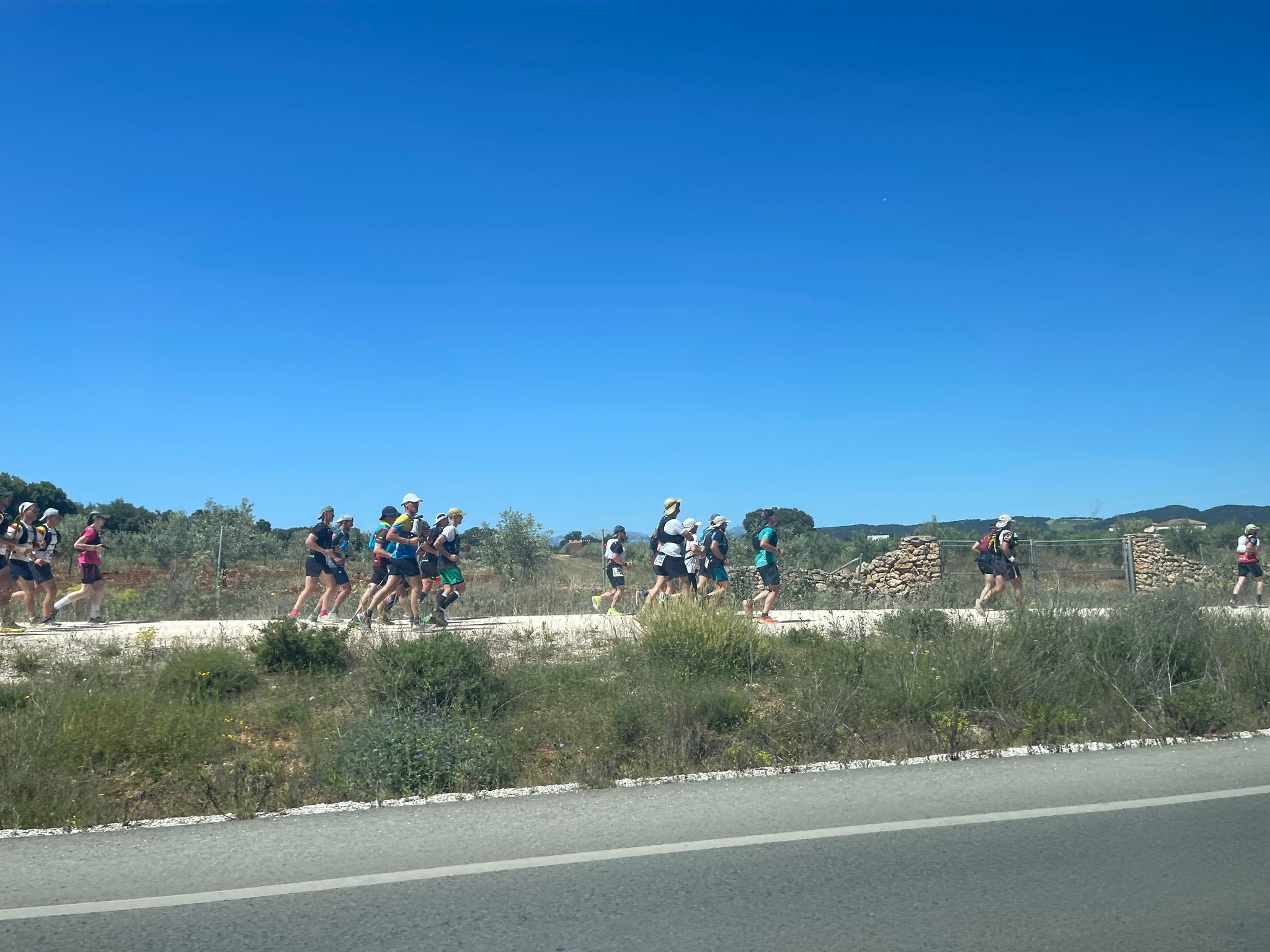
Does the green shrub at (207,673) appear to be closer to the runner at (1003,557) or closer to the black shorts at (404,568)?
the black shorts at (404,568)

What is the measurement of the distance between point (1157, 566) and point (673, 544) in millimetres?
16990

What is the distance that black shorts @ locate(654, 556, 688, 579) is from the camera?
14.5 meters

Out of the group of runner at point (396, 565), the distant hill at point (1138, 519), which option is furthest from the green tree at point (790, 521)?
the group of runner at point (396, 565)

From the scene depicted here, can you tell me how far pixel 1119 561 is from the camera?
26.1 meters

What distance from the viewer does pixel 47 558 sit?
1322 cm

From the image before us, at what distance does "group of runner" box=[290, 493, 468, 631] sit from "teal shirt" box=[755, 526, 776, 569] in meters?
4.31

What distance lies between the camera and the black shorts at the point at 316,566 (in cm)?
1356

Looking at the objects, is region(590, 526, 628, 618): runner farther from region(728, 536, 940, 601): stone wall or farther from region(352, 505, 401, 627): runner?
region(728, 536, 940, 601): stone wall

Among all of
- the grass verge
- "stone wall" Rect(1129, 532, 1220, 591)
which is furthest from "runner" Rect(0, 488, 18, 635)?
"stone wall" Rect(1129, 532, 1220, 591)

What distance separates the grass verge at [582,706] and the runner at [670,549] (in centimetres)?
356

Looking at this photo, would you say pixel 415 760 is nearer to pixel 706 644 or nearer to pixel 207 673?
pixel 207 673

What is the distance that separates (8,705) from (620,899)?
6218 millimetres

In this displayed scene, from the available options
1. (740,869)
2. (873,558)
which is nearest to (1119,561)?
(873,558)

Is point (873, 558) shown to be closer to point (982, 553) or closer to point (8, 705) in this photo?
point (982, 553)
